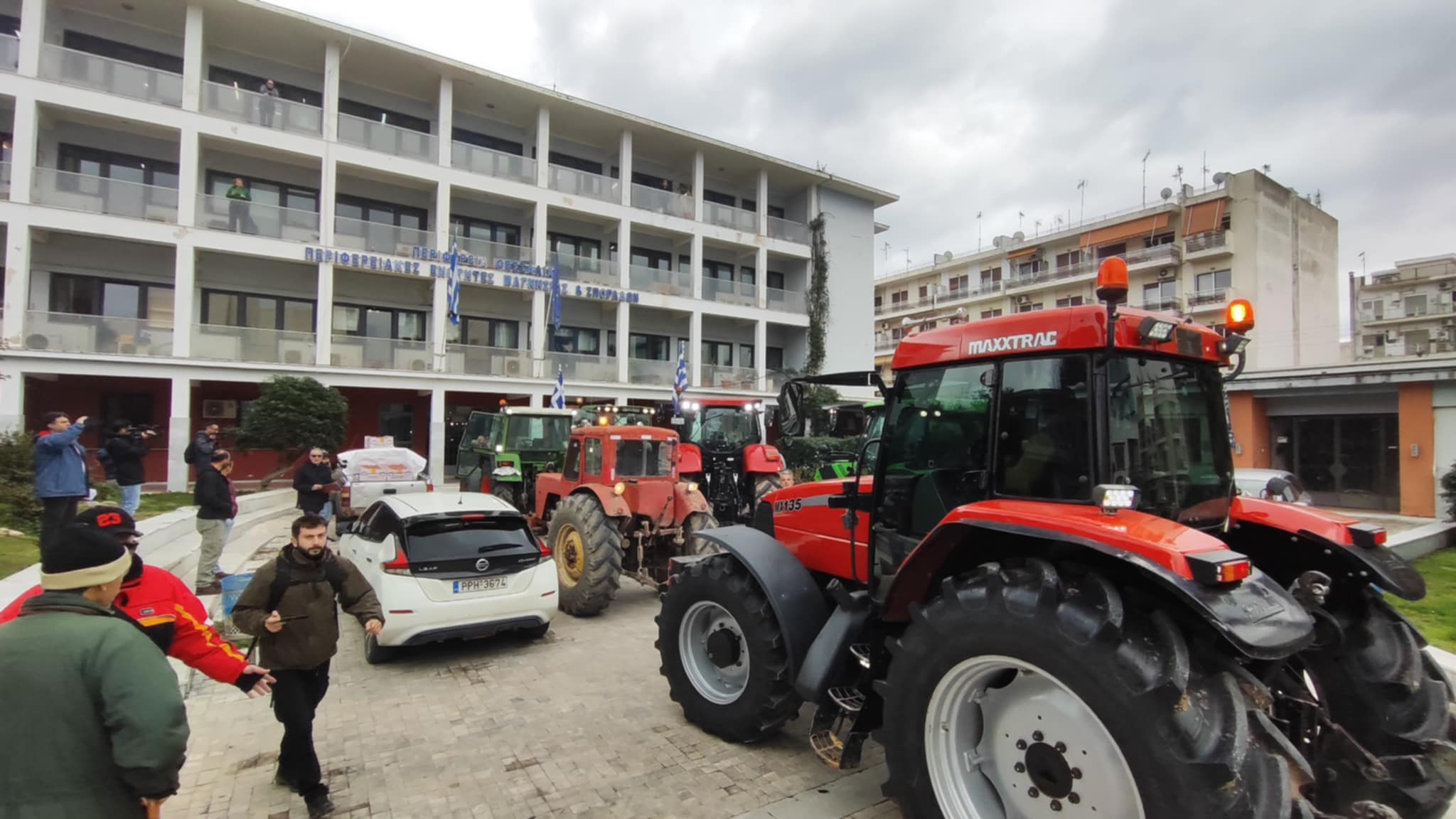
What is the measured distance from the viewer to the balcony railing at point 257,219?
19219mm

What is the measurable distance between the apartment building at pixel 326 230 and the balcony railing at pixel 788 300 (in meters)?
0.61

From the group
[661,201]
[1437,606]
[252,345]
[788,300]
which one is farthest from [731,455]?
[788,300]

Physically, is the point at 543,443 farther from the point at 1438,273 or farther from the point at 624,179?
the point at 1438,273

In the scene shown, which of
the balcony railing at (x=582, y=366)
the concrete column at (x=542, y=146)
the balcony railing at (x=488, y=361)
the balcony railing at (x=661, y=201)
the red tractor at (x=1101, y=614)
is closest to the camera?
the red tractor at (x=1101, y=614)

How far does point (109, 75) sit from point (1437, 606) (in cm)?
2827

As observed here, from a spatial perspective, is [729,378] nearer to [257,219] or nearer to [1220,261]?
[257,219]

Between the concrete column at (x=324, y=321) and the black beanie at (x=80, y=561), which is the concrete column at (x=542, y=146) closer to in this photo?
the concrete column at (x=324, y=321)

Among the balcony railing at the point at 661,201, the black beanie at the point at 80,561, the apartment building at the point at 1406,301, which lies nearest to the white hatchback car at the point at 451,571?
the black beanie at the point at 80,561

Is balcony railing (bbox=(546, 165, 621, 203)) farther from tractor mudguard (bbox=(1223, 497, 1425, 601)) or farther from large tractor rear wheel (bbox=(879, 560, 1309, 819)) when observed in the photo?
large tractor rear wheel (bbox=(879, 560, 1309, 819))

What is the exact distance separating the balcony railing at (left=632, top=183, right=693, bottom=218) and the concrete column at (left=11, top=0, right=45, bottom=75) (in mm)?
16435

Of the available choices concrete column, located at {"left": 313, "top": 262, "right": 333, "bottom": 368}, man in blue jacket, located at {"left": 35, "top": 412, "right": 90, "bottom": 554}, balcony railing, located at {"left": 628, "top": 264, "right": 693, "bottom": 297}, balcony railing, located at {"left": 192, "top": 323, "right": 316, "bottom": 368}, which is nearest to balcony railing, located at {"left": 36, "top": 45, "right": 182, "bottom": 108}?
concrete column, located at {"left": 313, "top": 262, "right": 333, "bottom": 368}

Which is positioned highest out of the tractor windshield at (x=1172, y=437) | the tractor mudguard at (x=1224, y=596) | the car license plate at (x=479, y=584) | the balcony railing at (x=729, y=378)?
the balcony railing at (x=729, y=378)

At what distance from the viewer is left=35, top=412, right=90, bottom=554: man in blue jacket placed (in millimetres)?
7348

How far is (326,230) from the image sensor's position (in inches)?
805
